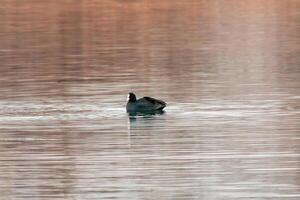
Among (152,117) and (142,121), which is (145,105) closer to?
(152,117)

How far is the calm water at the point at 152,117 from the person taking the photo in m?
19.8

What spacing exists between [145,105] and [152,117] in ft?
1.55

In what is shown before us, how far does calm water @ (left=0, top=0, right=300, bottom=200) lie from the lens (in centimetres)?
1980

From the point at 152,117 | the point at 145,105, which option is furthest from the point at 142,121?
the point at 145,105

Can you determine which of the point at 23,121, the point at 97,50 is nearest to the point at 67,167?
the point at 23,121

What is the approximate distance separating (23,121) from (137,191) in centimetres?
839

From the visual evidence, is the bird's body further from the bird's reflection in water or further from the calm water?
the calm water

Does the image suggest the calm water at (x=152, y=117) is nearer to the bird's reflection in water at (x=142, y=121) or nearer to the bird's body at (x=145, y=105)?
the bird's reflection in water at (x=142, y=121)

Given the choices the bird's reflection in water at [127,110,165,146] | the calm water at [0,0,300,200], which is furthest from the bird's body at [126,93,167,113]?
the calm water at [0,0,300,200]

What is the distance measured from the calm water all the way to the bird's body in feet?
0.62

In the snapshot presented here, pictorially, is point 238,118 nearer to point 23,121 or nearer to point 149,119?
point 149,119

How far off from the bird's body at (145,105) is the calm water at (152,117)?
189 mm

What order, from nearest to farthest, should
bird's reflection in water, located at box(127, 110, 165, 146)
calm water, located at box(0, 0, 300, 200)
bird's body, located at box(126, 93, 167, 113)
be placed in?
calm water, located at box(0, 0, 300, 200), bird's reflection in water, located at box(127, 110, 165, 146), bird's body, located at box(126, 93, 167, 113)

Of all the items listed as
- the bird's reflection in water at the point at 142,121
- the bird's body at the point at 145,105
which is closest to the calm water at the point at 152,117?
the bird's reflection in water at the point at 142,121
